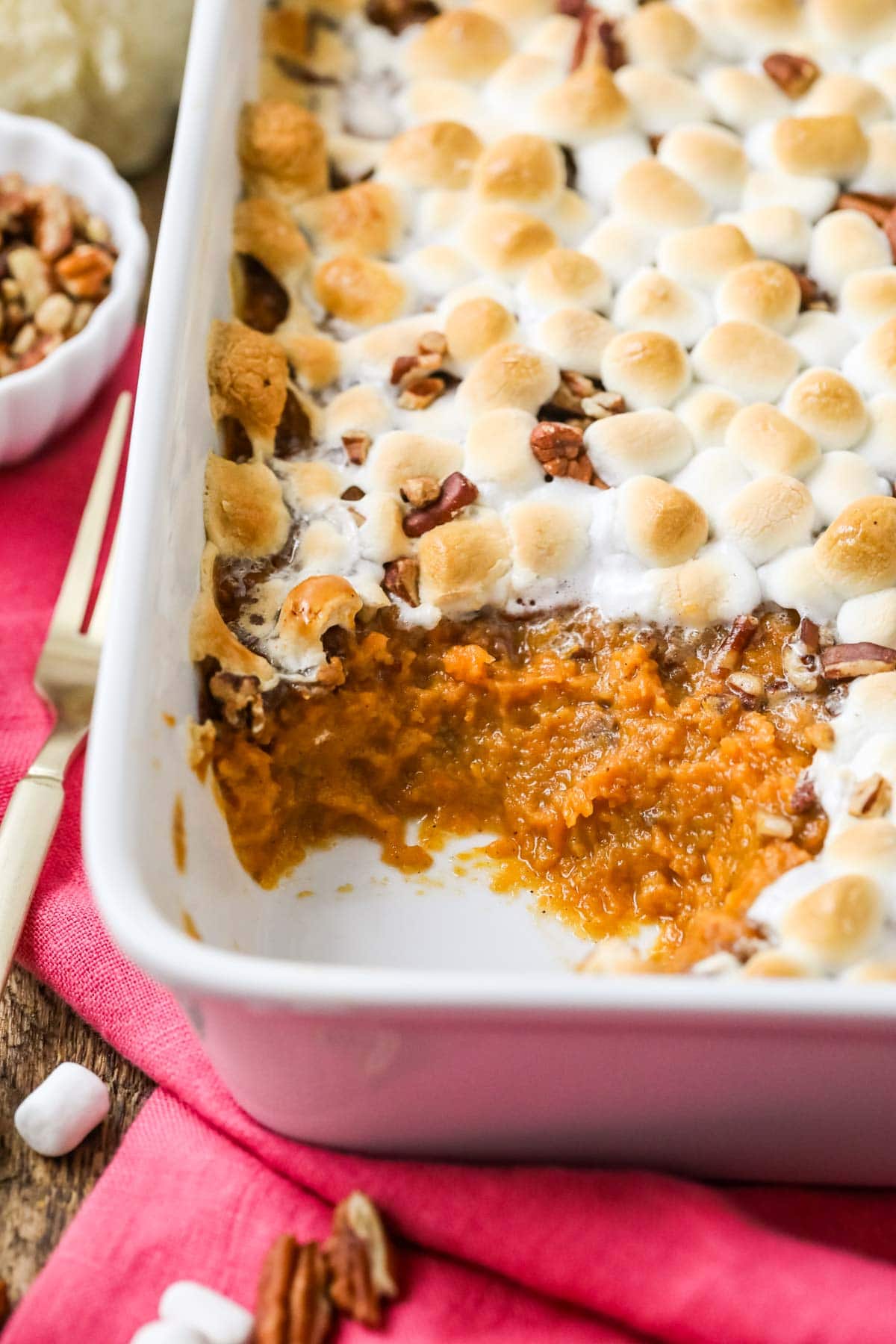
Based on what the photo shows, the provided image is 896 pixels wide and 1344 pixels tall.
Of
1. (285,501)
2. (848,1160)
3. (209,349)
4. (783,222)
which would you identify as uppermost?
(783,222)

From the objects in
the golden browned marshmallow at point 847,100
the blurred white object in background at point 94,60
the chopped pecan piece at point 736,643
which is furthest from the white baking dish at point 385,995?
the golden browned marshmallow at point 847,100

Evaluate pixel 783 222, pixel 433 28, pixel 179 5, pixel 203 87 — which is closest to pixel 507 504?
pixel 783 222

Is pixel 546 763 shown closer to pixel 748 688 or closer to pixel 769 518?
pixel 748 688

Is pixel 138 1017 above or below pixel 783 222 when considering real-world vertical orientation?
below

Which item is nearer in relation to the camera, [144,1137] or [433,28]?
[144,1137]

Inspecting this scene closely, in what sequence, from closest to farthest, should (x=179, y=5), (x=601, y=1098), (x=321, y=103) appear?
(x=601, y=1098)
(x=321, y=103)
(x=179, y=5)

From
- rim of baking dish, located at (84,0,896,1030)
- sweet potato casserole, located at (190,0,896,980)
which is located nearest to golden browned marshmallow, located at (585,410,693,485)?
sweet potato casserole, located at (190,0,896,980)

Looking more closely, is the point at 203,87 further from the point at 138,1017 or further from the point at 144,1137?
the point at 144,1137

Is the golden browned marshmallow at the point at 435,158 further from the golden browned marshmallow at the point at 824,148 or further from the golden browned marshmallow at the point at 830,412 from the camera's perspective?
the golden browned marshmallow at the point at 830,412
